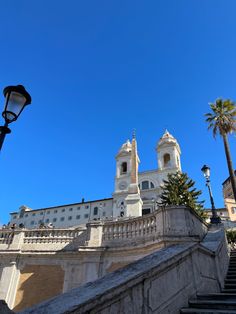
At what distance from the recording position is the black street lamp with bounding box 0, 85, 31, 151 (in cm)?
537

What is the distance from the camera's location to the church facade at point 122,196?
58.7m

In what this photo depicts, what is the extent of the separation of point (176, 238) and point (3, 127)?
269 inches

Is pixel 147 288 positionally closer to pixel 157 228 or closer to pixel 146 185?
pixel 157 228

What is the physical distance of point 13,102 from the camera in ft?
17.9

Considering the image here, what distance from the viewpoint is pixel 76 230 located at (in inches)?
482

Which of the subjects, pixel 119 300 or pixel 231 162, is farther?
pixel 231 162

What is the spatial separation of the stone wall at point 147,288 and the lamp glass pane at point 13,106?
3.97 meters

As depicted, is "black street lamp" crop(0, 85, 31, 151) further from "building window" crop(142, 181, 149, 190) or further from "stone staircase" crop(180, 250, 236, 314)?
"building window" crop(142, 181, 149, 190)

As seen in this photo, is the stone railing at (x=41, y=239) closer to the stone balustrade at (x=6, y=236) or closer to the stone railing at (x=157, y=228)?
the stone balustrade at (x=6, y=236)

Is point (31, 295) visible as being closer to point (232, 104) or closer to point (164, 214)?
point (164, 214)

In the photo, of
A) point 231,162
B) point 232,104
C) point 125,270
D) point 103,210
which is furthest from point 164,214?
point 103,210

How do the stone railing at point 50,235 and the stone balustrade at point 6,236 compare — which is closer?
the stone railing at point 50,235

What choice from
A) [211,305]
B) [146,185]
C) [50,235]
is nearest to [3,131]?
[211,305]

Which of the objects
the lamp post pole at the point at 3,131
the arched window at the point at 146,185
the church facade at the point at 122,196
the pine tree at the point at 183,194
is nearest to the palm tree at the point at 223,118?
the pine tree at the point at 183,194
